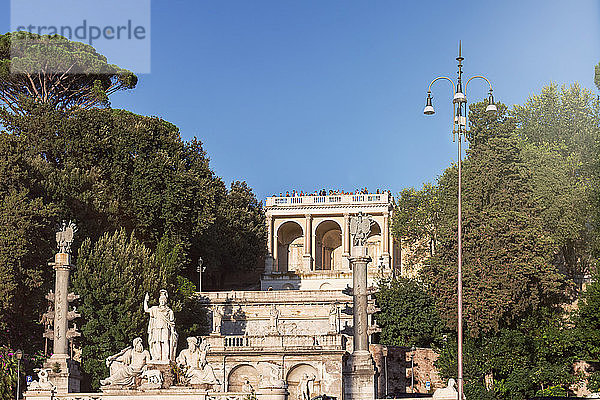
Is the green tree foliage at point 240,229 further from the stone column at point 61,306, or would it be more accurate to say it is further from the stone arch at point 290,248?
the stone column at point 61,306

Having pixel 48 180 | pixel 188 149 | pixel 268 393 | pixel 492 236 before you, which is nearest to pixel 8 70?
pixel 188 149

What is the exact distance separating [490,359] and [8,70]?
35.7 metres

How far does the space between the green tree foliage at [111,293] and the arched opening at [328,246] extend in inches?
1271

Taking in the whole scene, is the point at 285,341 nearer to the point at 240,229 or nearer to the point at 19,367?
the point at 19,367

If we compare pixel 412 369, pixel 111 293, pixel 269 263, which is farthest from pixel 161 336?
pixel 269 263

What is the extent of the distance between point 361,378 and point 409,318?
1584cm

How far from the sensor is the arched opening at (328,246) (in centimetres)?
7631

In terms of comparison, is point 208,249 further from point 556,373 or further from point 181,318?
point 556,373

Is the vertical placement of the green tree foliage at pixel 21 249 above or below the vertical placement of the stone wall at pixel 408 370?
above

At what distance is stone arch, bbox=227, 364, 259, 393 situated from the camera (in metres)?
40.6

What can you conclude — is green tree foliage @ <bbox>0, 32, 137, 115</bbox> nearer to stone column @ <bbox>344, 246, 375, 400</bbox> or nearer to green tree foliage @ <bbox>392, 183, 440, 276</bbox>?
green tree foliage @ <bbox>392, 183, 440, 276</bbox>

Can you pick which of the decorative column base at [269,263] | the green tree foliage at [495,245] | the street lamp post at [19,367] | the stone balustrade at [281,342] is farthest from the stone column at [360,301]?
the decorative column base at [269,263]

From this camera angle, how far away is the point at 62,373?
3344 cm

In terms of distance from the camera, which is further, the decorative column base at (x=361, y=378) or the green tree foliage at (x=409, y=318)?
the green tree foliage at (x=409, y=318)
